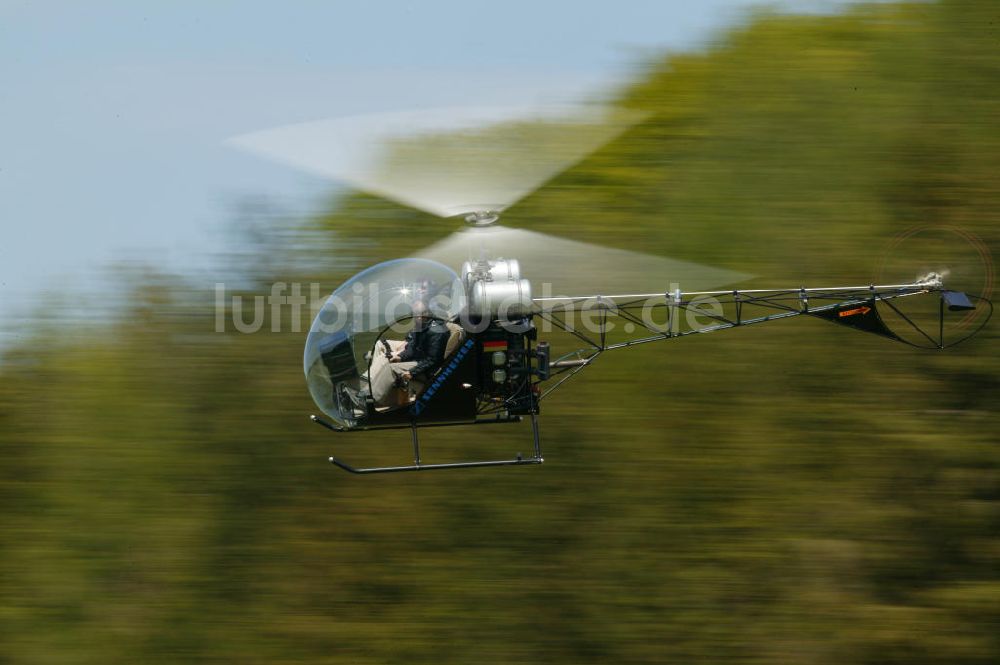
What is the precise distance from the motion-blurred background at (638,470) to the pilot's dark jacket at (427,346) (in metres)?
4.68

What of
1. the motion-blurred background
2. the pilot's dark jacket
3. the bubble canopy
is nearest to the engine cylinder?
the bubble canopy

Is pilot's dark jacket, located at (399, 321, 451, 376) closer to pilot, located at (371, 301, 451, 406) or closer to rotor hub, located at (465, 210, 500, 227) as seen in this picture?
pilot, located at (371, 301, 451, 406)

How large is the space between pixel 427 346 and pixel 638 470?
4954 mm

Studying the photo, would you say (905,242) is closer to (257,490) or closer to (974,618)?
(974,618)

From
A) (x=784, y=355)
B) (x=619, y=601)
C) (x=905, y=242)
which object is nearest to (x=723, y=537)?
(x=619, y=601)

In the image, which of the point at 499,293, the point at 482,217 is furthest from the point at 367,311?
the point at 482,217

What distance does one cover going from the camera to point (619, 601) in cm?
1212

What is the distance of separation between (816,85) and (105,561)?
10.3 m

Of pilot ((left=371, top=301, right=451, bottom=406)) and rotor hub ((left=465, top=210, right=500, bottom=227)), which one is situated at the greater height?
rotor hub ((left=465, top=210, right=500, bottom=227))

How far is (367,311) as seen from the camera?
24.3ft

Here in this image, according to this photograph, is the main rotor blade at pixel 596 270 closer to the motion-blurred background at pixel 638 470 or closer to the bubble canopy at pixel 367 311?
the motion-blurred background at pixel 638 470

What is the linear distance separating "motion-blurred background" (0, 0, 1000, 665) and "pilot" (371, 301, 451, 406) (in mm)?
4628

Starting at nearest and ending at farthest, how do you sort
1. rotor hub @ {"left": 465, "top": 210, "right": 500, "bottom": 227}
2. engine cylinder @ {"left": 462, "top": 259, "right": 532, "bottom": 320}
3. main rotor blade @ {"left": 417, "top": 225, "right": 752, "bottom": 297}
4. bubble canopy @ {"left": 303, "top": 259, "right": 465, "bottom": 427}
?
rotor hub @ {"left": 465, "top": 210, "right": 500, "bottom": 227} → engine cylinder @ {"left": 462, "top": 259, "right": 532, "bottom": 320} → bubble canopy @ {"left": 303, "top": 259, "right": 465, "bottom": 427} → main rotor blade @ {"left": 417, "top": 225, "right": 752, "bottom": 297}

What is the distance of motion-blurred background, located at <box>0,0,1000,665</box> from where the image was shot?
39.1ft
